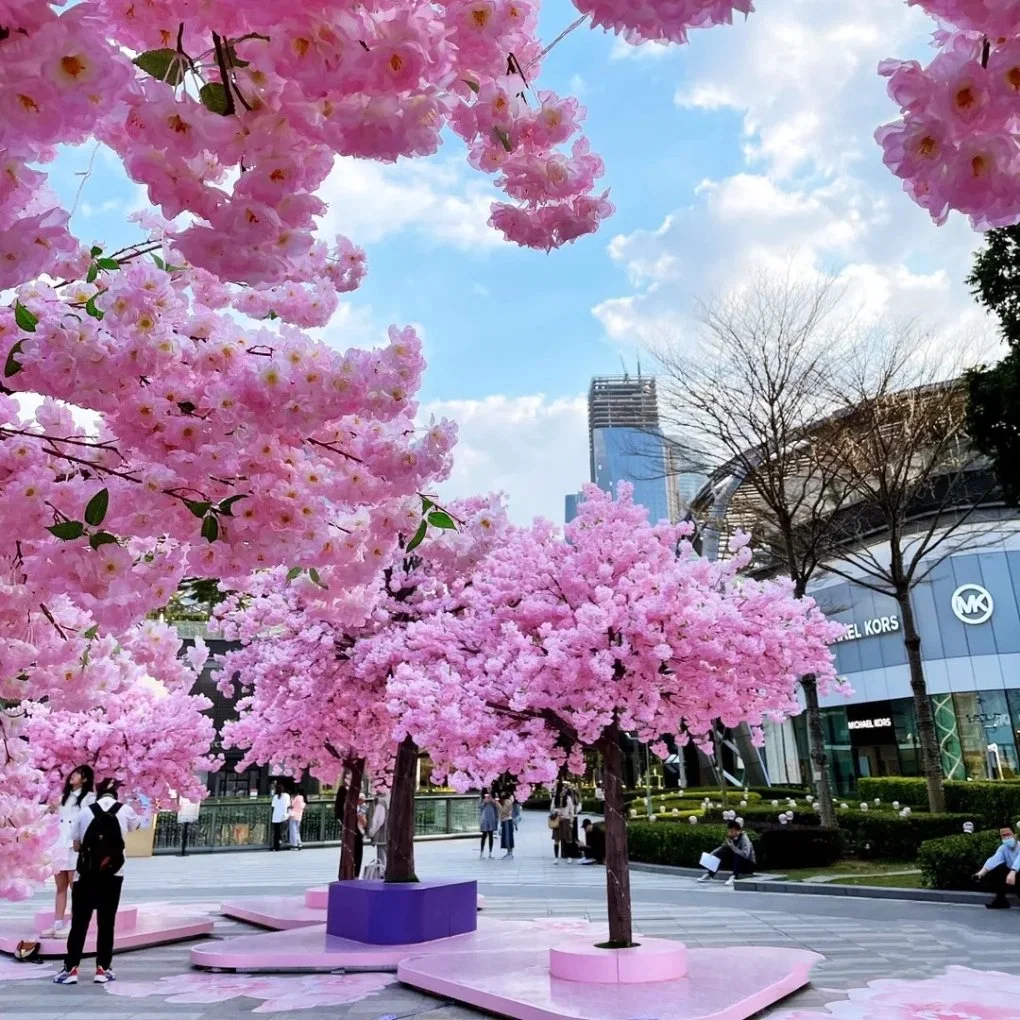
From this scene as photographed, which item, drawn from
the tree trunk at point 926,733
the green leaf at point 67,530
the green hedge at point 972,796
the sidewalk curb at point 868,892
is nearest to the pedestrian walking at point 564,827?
the sidewalk curb at point 868,892

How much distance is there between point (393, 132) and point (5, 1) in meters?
0.71

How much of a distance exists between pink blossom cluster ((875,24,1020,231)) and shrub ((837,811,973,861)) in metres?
15.7

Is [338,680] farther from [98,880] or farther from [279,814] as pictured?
[279,814]

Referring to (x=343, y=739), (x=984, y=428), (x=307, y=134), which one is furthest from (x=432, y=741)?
(x=984, y=428)

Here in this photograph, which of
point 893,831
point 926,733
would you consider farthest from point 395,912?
point 893,831

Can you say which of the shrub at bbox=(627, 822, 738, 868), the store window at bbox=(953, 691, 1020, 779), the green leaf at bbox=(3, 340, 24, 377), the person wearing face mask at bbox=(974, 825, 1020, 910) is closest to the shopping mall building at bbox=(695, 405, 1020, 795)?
the store window at bbox=(953, 691, 1020, 779)

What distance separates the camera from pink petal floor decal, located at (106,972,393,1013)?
686 cm

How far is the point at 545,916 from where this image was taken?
1118 cm

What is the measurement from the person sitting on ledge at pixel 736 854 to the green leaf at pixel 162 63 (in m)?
15.1

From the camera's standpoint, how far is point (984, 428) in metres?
13.5

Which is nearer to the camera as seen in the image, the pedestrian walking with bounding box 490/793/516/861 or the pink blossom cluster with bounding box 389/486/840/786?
the pink blossom cluster with bounding box 389/486/840/786

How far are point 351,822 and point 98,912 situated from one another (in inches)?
180

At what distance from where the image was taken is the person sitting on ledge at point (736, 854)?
1464 cm

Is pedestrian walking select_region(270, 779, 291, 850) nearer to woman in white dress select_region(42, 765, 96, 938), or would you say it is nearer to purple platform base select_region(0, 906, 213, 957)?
purple platform base select_region(0, 906, 213, 957)
